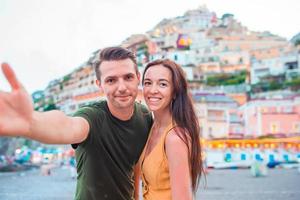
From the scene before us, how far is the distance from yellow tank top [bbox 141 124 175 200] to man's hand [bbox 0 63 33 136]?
400mm

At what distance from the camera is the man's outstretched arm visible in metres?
0.93

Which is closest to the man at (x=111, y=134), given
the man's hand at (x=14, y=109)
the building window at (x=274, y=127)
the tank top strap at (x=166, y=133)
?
the tank top strap at (x=166, y=133)

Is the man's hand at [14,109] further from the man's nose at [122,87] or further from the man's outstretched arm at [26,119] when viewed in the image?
the man's nose at [122,87]

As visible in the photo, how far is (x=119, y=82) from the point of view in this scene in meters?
1.32

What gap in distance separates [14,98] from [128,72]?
44 cm

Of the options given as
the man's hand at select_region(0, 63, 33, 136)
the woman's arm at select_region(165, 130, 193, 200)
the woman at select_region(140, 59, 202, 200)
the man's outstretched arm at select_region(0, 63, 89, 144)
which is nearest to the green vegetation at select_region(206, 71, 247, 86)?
the woman at select_region(140, 59, 202, 200)

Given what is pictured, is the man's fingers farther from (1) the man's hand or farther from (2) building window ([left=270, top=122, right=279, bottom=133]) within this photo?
(2) building window ([left=270, top=122, right=279, bottom=133])

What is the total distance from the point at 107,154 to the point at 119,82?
0.64 feet

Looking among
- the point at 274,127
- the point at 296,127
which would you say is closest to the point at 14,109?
the point at 274,127

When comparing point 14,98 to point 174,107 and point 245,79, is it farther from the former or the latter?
point 245,79

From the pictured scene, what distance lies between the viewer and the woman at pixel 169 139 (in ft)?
4.03

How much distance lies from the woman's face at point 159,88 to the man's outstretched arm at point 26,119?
0.27m

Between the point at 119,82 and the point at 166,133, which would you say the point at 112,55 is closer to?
the point at 119,82

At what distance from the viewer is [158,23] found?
159ft
